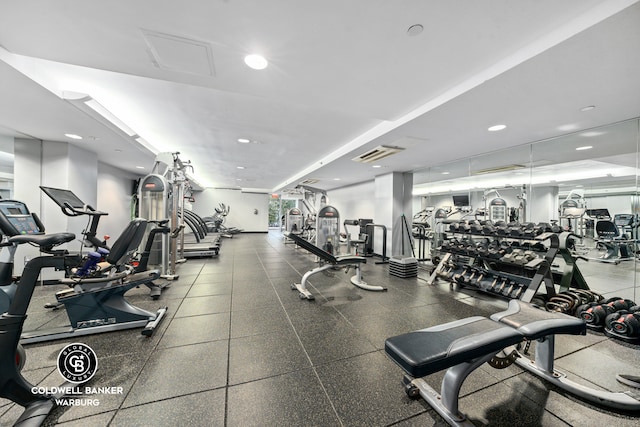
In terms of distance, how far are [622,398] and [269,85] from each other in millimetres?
3626

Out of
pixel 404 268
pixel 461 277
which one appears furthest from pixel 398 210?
pixel 461 277

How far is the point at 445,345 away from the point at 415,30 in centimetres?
204

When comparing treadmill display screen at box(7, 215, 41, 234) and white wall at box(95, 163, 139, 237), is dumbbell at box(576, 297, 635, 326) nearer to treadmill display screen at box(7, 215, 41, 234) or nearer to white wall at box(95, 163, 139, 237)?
treadmill display screen at box(7, 215, 41, 234)

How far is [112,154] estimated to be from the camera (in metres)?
4.84

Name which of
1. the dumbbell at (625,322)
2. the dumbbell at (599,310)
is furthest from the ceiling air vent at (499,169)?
the dumbbell at (625,322)

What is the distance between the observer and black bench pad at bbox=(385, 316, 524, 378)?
44.6 inches

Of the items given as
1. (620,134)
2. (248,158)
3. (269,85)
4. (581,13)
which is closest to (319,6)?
(269,85)

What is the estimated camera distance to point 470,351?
1214 millimetres

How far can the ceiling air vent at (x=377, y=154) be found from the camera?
424 centimetres

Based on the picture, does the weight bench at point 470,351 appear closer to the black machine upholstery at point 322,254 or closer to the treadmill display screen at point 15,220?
the black machine upholstery at point 322,254

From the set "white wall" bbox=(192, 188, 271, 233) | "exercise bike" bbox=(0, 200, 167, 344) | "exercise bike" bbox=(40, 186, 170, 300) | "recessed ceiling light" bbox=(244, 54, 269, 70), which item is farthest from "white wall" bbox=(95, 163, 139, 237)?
"recessed ceiling light" bbox=(244, 54, 269, 70)

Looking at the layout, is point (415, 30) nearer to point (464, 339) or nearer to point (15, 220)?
point (464, 339)

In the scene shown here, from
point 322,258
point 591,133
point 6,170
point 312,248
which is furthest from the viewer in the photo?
point 6,170

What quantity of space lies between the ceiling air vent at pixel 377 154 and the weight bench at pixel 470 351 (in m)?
3.10
